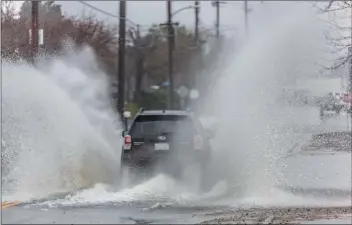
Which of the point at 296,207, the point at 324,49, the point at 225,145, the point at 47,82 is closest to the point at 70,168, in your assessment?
the point at 47,82

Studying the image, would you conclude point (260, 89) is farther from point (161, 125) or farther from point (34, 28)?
point (34, 28)

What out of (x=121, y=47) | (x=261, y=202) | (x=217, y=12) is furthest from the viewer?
(x=217, y=12)

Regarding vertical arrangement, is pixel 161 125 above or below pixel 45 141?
above

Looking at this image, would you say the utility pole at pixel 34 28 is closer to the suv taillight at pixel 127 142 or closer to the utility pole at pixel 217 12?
the suv taillight at pixel 127 142

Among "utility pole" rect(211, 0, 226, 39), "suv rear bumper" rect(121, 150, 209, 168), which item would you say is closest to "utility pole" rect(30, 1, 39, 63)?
"suv rear bumper" rect(121, 150, 209, 168)

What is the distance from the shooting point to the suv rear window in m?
12.7

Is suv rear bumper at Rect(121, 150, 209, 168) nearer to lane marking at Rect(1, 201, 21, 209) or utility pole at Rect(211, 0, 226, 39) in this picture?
lane marking at Rect(1, 201, 21, 209)

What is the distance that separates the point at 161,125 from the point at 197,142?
80 cm

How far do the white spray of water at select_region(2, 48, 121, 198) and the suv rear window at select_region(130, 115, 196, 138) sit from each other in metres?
1.14

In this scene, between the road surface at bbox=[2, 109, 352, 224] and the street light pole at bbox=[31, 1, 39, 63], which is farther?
the street light pole at bbox=[31, 1, 39, 63]

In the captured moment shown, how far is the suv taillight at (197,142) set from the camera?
41.1ft

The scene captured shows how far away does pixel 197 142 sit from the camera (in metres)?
12.6

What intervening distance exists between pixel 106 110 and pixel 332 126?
26.6 feet

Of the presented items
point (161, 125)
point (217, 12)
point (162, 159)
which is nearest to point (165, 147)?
point (162, 159)
